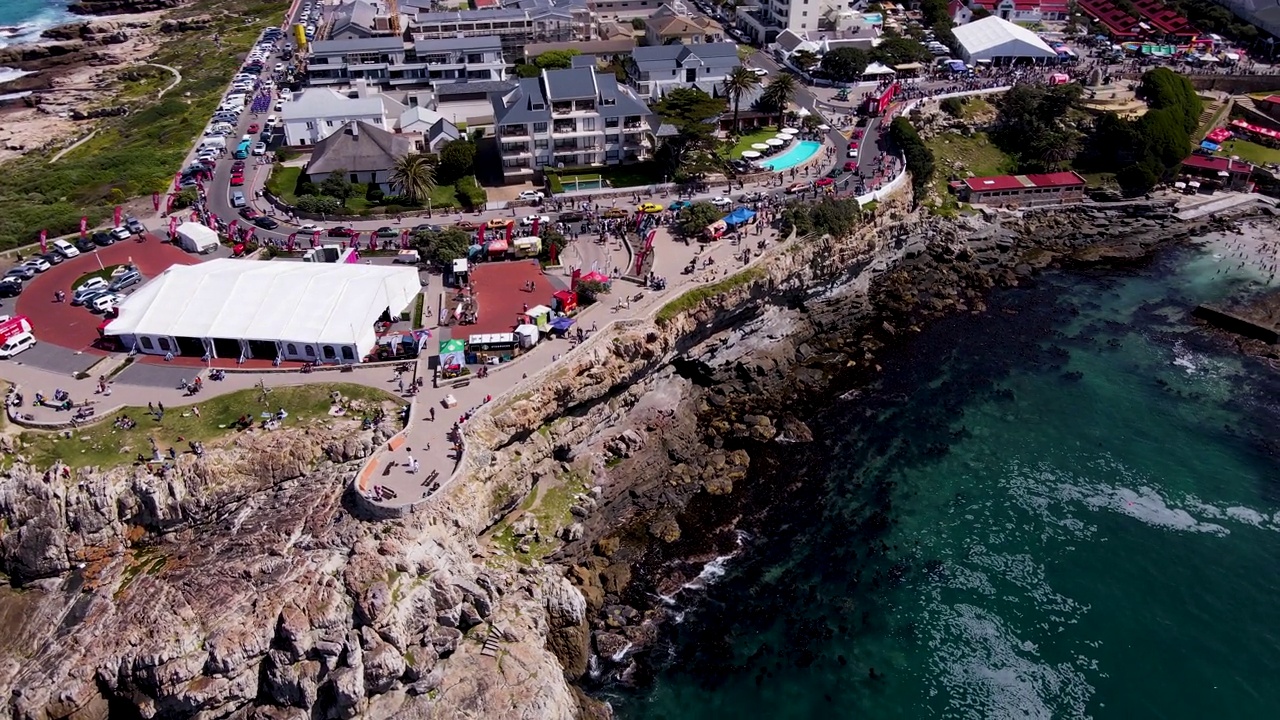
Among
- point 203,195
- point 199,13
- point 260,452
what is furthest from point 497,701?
point 199,13

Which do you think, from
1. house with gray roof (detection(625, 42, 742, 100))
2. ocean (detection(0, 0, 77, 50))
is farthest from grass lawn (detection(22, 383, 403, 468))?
ocean (detection(0, 0, 77, 50))

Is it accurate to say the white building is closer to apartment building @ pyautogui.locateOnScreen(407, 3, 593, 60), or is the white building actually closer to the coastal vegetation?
the coastal vegetation

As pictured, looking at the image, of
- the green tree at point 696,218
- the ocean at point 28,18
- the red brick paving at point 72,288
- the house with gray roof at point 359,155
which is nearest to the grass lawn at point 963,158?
the green tree at point 696,218

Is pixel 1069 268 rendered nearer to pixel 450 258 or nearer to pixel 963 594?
pixel 963 594

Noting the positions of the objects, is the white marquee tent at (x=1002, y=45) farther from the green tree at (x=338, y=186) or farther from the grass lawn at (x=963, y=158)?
the green tree at (x=338, y=186)

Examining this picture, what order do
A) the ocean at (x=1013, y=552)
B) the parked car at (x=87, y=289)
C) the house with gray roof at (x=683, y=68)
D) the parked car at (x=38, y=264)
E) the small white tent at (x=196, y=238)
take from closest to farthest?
the ocean at (x=1013, y=552)
the parked car at (x=87, y=289)
the parked car at (x=38, y=264)
the small white tent at (x=196, y=238)
the house with gray roof at (x=683, y=68)

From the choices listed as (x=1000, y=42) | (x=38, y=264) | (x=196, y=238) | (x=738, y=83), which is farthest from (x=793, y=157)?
(x=38, y=264)
